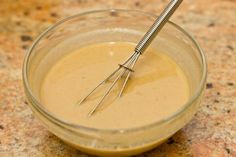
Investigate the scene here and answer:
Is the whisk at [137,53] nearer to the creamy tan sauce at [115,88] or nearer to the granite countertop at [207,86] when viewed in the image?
the creamy tan sauce at [115,88]

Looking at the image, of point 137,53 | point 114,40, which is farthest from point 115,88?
point 114,40

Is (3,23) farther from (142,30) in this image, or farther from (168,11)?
(168,11)

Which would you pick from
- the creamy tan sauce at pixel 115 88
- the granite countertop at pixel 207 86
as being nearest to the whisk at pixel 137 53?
the creamy tan sauce at pixel 115 88

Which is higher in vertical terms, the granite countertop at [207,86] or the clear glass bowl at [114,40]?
the clear glass bowl at [114,40]

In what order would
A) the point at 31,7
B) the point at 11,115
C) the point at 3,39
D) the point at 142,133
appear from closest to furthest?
the point at 142,133 → the point at 11,115 → the point at 3,39 → the point at 31,7

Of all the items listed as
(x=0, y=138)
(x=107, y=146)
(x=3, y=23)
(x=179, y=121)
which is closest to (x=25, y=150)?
(x=0, y=138)

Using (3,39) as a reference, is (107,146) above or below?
above

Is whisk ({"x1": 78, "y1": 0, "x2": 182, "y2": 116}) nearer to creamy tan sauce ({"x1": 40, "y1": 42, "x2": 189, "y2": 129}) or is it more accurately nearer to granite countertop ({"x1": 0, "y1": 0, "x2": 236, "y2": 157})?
creamy tan sauce ({"x1": 40, "y1": 42, "x2": 189, "y2": 129})
